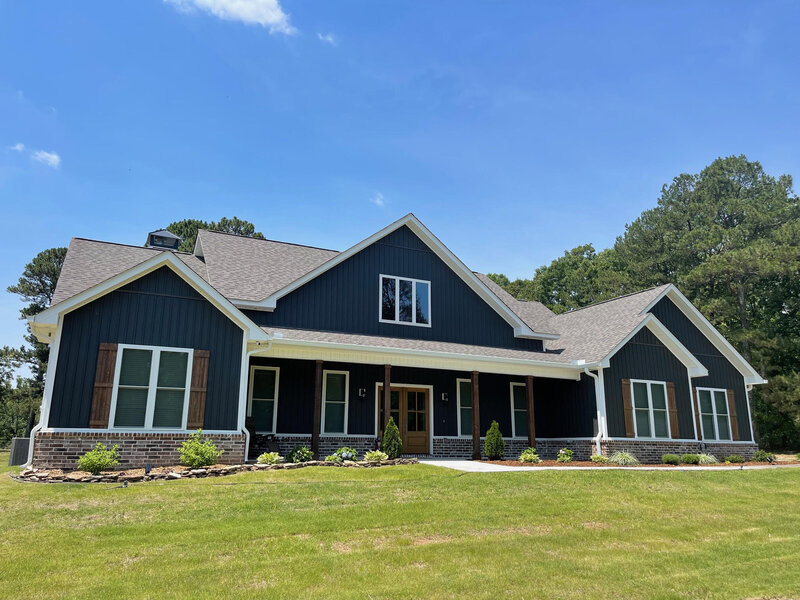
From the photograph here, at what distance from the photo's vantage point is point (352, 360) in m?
15.1

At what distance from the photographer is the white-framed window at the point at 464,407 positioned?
17.8 metres

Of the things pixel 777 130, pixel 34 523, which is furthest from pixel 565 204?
pixel 34 523

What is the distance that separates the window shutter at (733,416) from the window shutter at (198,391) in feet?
55.0

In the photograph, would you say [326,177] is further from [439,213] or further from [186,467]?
[186,467]

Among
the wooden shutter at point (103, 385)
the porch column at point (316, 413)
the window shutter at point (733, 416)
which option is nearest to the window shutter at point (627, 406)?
the window shutter at point (733, 416)

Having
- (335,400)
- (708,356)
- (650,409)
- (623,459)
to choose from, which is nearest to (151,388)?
(335,400)

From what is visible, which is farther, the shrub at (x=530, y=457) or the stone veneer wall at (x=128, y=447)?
the shrub at (x=530, y=457)

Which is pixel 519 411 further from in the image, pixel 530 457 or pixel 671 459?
pixel 671 459

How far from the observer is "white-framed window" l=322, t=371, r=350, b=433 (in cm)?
1599

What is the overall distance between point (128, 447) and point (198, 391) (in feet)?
5.46

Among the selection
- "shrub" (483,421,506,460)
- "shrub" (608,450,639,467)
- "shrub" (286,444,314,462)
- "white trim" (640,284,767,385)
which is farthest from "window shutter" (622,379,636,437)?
"shrub" (286,444,314,462)

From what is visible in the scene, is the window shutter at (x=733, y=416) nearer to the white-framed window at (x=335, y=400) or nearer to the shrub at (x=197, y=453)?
the white-framed window at (x=335, y=400)

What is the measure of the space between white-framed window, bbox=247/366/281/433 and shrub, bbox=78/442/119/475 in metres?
4.01

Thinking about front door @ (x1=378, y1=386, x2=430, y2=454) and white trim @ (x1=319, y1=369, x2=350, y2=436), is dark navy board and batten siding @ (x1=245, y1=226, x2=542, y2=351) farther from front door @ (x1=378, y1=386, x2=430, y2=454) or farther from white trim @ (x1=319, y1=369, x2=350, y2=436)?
front door @ (x1=378, y1=386, x2=430, y2=454)
